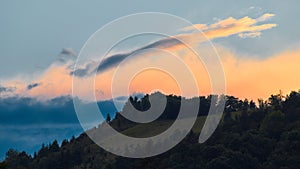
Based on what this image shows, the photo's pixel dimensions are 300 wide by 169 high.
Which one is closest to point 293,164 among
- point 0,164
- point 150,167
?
point 150,167

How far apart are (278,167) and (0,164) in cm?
9862

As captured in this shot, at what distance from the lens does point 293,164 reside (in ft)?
634

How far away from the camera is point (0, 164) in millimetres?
137625

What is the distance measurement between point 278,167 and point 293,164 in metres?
7.00

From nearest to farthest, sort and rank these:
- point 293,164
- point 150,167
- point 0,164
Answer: point 0,164 → point 150,167 → point 293,164

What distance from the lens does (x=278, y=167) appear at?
199 meters

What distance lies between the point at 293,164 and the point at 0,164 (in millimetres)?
97926

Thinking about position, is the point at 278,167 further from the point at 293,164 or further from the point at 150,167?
the point at 150,167

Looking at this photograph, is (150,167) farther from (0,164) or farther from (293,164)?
(293,164)

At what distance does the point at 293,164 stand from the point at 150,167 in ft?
182

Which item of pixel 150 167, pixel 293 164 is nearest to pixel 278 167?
pixel 293 164

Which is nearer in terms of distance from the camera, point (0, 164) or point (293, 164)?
point (0, 164)

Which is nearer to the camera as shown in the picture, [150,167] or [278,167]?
[150,167]

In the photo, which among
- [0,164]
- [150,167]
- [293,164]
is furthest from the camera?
[293,164]
